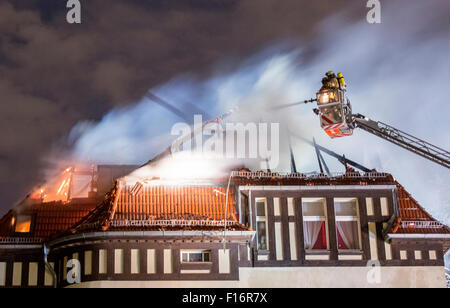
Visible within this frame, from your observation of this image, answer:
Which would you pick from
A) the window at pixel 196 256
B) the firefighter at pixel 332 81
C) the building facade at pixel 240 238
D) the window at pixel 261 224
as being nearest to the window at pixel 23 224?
the building facade at pixel 240 238

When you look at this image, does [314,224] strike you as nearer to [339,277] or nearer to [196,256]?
[339,277]

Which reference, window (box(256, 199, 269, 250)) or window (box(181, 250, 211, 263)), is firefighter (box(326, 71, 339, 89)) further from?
window (box(181, 250, 211, 263))

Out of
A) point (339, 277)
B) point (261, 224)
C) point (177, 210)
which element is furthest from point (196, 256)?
point (339, 277)

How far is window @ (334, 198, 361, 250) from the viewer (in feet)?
134

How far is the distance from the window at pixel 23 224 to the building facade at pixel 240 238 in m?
0.06

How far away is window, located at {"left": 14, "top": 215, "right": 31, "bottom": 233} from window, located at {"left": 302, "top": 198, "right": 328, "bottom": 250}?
1778 centimetres

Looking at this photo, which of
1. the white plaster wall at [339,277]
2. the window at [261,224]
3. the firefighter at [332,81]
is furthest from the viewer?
the firefighter at [332,81]

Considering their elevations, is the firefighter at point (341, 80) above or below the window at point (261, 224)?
above

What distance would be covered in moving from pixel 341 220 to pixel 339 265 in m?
2.96

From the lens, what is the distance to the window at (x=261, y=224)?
131 feet

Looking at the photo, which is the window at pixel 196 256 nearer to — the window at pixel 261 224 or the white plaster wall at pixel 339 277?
the white plaster wall at pixel 339 277
